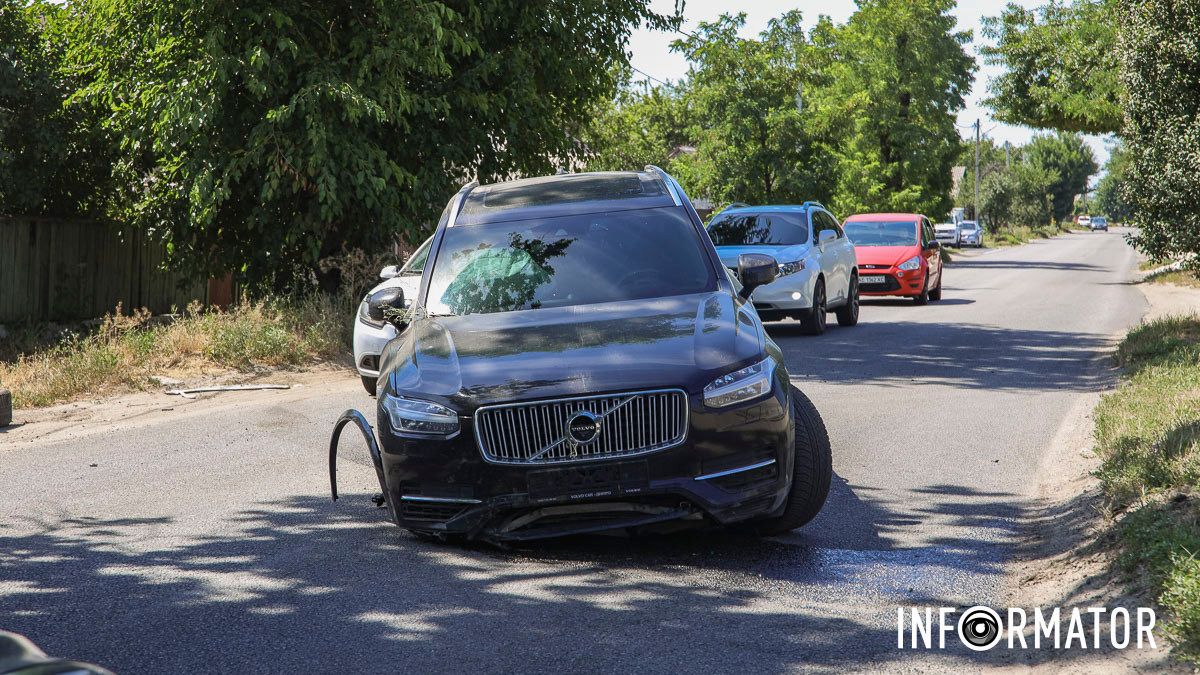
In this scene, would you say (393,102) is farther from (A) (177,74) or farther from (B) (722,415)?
(B) (722,415)

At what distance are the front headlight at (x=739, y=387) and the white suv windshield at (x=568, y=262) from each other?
1.10 m

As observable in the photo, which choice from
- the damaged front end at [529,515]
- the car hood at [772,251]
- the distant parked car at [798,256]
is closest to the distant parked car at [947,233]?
the distant parked car at [798,256]

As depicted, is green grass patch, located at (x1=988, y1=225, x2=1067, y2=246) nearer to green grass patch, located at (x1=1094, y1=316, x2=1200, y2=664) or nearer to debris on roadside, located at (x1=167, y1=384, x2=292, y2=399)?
debris on roadside, located at (x1=167, y1=384, x2=292, y2=399)

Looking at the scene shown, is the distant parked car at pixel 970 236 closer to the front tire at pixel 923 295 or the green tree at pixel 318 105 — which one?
the front tire at pixel 923 295

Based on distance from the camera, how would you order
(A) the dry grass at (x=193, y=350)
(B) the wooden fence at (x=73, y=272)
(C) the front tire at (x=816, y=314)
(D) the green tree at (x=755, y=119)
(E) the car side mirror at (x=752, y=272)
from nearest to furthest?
(E) the car side mirror at (x=752, y=272) < (A) the dry grass at (x=193, y=350) < (C) the front tire at (x=816, y=314) < (B) the wooden fence at (x=73, y=272) < (D) the green tree at (x=755, y=119)

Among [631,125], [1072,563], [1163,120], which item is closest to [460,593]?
[1072,563]

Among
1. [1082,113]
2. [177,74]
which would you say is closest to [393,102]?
[177,74]

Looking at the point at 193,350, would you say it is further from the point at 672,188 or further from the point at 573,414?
the point at 573,414

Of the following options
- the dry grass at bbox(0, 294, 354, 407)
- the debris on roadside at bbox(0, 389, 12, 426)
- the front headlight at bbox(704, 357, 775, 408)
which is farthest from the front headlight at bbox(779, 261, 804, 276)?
the front headlight at bbox(704, 357, 775, 408)

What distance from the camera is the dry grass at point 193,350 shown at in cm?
1276

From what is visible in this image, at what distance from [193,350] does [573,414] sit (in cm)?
1008

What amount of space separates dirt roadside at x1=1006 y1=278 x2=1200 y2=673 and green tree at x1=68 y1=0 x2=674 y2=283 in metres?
9.11

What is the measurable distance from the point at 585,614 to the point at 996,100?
35.4 meters

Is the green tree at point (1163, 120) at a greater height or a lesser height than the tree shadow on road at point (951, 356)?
greater
